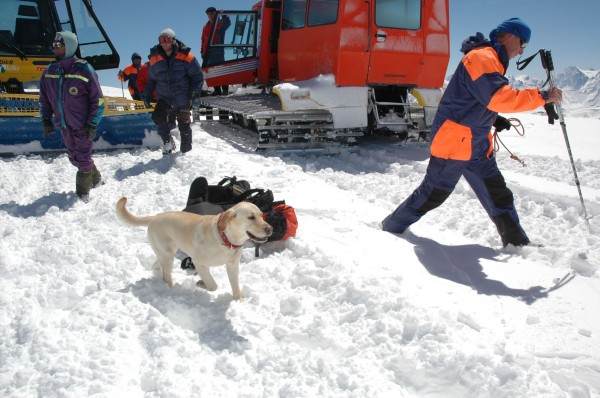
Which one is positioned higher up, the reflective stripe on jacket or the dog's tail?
the reflective stripe on jacket

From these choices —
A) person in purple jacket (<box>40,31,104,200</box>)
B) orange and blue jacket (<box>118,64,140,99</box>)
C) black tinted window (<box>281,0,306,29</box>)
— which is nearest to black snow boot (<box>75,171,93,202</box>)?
person in purple jacket (<box>40,31,104,200</box>)

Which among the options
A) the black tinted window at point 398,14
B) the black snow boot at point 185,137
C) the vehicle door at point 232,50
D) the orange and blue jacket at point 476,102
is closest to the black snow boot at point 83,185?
the black snow boot at point 185,137

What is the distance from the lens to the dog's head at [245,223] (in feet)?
8.99

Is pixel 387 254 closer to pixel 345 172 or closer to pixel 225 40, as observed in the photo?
pixel 345 172

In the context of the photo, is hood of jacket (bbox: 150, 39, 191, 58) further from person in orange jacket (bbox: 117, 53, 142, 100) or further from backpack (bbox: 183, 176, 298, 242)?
person in orange jacket (bbox: 117, 53, 142, 100)

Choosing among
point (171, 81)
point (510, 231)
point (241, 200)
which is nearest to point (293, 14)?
point (171, 81)

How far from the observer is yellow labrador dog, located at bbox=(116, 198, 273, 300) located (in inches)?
109

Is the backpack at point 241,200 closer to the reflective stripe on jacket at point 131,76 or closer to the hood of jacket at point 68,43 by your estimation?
the hood of jacket at point 68,43

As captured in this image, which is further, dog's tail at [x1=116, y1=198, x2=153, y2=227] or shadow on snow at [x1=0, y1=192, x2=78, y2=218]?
shadow on snow at [x1=0, y1=192, x2=78, y2=218]

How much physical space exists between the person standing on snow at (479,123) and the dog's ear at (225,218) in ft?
6.75

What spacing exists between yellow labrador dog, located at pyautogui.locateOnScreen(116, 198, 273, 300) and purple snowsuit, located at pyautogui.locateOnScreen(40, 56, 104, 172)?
2445 mm

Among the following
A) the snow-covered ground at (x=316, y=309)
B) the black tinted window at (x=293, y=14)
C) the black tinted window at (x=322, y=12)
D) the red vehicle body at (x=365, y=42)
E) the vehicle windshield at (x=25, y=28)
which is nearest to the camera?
the snow-covered ground at (x=316, y=309)

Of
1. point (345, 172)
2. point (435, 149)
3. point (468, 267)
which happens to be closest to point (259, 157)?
point (345, 172)

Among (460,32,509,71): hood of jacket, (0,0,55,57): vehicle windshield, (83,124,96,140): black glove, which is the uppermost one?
(0,0,55,57): vehicle windshield
